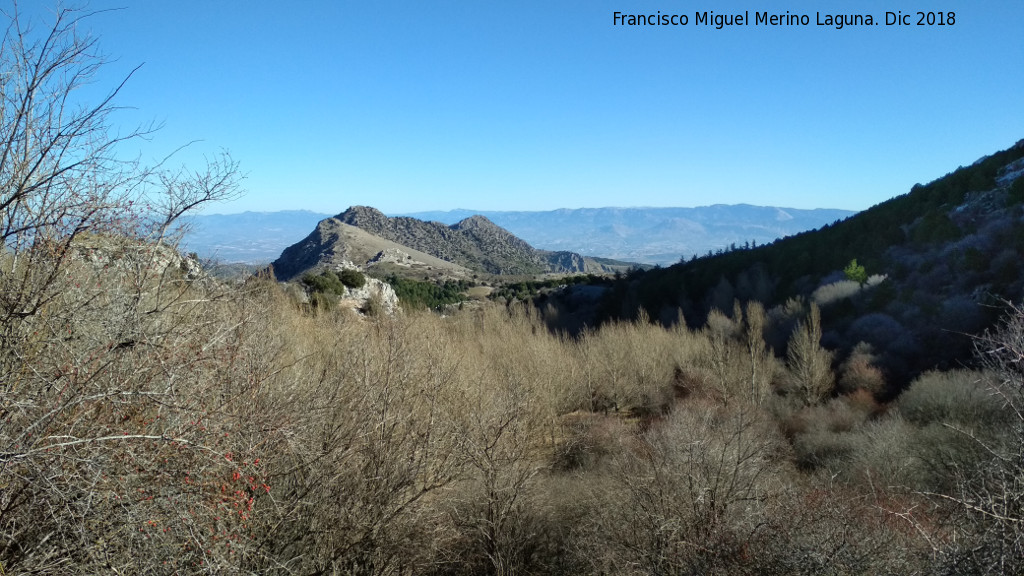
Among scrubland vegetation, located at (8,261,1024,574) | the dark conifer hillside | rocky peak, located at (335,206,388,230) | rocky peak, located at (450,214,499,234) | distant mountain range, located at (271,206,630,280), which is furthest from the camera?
rocky peak, located at (450,214,499,234)

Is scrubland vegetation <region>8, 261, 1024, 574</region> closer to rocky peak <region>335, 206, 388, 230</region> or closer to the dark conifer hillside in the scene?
the dark conifer hillside

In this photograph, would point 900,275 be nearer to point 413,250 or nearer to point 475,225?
point 413,250

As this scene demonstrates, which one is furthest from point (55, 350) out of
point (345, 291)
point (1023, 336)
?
point (345, 291)

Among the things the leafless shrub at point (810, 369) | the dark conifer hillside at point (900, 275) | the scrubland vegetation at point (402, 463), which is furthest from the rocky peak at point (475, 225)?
the scrubland vegetation at point (402, 463)

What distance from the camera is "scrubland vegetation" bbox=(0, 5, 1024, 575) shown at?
219 inches

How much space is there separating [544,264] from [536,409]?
A: 97.5 meters

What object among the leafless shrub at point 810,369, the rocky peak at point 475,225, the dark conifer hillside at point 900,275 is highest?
the rocky peak at point 475,225

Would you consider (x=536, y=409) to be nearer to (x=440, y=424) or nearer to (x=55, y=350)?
(x=440, y=424)

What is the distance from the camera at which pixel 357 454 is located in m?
10.2

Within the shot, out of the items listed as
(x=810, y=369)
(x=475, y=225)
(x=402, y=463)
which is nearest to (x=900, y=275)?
(x=810, y=369)

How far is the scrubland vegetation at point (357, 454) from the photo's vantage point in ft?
18.2

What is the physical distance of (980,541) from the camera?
20.3 feet

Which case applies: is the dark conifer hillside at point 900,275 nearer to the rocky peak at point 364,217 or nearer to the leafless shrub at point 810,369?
the leafless shrub at point 810,369

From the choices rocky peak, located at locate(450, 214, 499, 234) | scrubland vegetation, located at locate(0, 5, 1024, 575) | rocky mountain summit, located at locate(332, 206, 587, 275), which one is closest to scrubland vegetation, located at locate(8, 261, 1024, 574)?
scrubland vegetation, located at locate(0, 5, 1024, 575)
